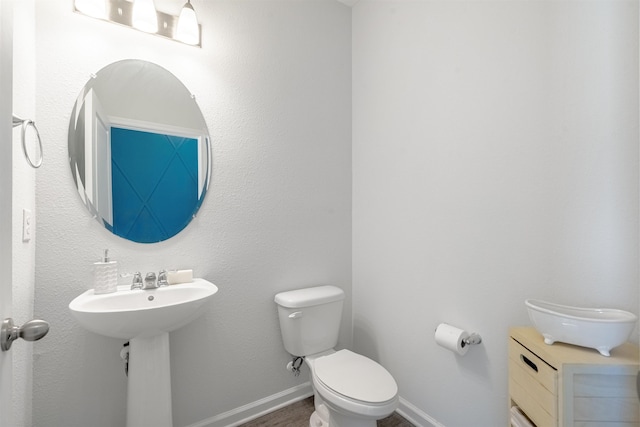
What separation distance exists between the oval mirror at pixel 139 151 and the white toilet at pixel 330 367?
2.64ft

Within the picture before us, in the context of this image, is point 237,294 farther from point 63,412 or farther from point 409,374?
point 409,374

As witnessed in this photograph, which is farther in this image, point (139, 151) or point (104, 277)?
point (139, 151)

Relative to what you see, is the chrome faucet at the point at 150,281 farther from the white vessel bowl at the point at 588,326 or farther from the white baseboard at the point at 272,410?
the white vessel bowl at the point at 588,326

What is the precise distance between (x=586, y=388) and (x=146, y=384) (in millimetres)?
1587

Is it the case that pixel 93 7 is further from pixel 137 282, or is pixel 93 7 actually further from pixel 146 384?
pixel 146 384

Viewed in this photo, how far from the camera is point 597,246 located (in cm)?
108

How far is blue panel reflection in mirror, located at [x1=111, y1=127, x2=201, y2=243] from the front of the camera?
4.79ft

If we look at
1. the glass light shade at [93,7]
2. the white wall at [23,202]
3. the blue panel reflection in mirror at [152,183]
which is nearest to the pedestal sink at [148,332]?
the white wall at [23,202]

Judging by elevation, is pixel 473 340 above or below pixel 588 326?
below

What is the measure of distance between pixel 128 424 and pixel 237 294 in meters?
0.71

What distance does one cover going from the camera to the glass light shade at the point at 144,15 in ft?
4.63

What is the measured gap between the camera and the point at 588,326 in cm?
90

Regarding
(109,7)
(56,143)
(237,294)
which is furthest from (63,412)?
(109,7)

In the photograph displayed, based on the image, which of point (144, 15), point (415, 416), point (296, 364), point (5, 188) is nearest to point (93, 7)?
point (144, 15)
